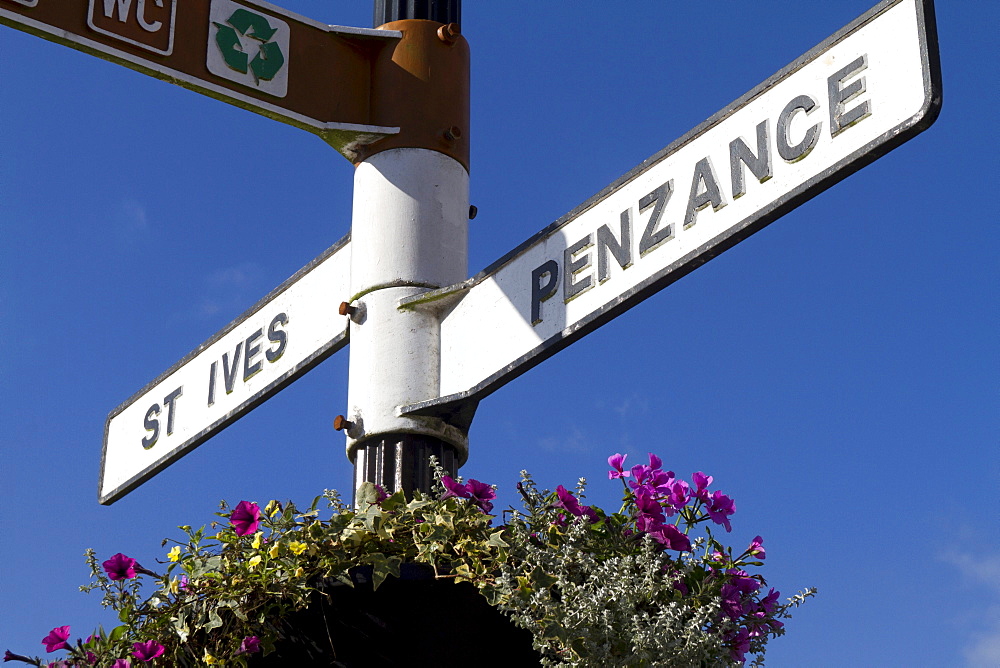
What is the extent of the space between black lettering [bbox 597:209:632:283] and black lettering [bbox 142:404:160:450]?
178 cm

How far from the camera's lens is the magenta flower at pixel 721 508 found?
281 cm

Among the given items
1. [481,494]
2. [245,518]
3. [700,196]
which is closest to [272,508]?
[245,518]

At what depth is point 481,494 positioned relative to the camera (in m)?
2.80

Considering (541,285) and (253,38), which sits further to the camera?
(253,38)

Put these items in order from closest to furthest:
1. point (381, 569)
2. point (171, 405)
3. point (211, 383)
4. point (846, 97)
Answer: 1. point (381, 569)
2. point (846, 97)
3. point (211, 383)
4. point (171, 405)

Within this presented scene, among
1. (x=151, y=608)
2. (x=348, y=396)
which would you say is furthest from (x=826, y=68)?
(x=151, y=608)

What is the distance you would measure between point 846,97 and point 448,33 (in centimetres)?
153

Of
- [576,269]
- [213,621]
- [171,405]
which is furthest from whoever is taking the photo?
[171,405]

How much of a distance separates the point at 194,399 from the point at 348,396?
0.73 m

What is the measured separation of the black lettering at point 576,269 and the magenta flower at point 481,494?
62 cm

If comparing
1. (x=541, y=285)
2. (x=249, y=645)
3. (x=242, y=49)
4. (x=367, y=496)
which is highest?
(x=242, y=49)

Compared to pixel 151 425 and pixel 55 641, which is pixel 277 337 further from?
pixel 55 641

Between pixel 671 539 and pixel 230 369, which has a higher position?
pixel 230 369

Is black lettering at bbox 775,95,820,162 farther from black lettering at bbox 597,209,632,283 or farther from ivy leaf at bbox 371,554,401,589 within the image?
ivy leaf at bbox 371,554,401,589
